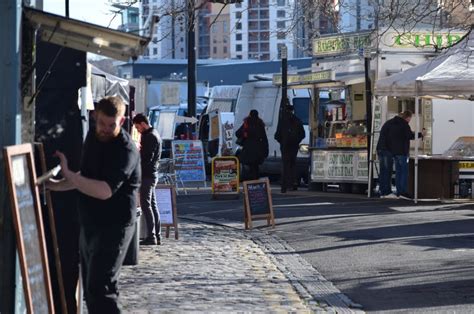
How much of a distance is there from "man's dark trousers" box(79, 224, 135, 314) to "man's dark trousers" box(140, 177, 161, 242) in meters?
6.43

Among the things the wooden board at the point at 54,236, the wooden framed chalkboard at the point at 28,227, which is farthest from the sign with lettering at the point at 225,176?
the wooden framed chalkboard at the point at 28,227

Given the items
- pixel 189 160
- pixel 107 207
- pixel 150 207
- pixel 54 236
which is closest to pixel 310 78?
pixel 189 160

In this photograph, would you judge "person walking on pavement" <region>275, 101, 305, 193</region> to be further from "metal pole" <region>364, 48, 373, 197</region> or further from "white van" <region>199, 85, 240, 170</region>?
"white van" <region>199, 85, 240, 170</region>

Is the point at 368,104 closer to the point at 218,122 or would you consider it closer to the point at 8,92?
the point at 218,122

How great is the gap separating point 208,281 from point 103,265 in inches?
163

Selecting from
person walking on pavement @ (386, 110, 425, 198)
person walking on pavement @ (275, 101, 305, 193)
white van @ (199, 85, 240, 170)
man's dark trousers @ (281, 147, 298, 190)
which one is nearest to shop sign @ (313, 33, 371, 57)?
person walking on pavement @ (275, 101, 305, 193)

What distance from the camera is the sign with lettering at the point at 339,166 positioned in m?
23.1

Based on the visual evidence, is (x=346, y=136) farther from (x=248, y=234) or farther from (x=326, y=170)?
(x=248, y=234)

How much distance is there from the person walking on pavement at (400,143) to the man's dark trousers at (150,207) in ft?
25.6

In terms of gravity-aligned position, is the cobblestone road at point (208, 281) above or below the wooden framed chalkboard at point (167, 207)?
below

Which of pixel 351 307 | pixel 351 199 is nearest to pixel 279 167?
pixel 351 199

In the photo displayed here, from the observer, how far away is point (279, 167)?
27.9m

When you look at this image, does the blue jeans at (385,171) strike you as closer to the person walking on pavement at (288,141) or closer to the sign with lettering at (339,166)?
the sign with lettering at (339,166)

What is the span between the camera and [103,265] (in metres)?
7.24
